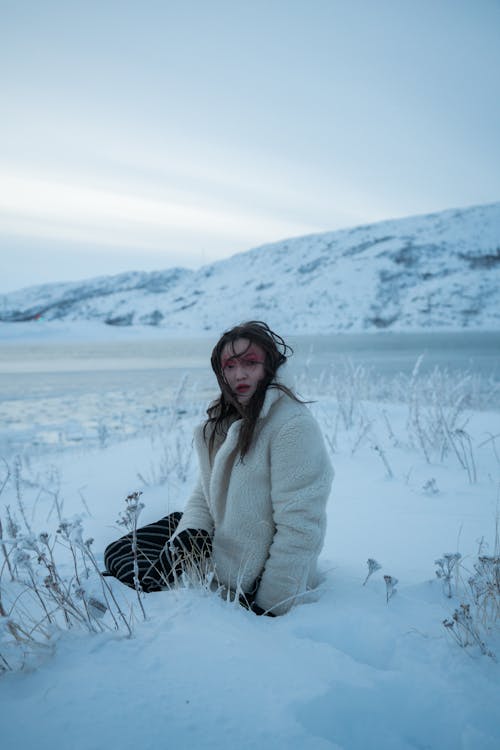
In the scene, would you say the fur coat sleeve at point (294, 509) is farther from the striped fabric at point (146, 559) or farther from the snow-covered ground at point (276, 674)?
the striped fabric at point (146, 559)

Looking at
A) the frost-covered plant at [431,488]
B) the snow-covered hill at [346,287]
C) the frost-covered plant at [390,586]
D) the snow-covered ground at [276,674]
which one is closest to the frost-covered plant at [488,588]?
the snow-covered ground at [276,674]

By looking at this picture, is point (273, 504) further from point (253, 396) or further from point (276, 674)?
point (276, 674)

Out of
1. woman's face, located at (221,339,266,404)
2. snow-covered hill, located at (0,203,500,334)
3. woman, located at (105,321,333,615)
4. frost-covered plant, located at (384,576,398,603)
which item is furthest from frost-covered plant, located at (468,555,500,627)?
snow-covered hill, located at (0,203,500,334)

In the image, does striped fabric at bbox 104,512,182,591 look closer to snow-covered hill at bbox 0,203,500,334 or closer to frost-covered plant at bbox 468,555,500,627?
frost-covered plant at bbox 468,555,500,627

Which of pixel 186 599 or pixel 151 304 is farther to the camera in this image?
pixel 151 304

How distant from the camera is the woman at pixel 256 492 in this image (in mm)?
1737

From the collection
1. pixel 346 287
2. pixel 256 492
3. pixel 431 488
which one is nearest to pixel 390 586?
pixel 256 492

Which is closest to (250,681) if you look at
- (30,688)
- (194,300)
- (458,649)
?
(30,688)

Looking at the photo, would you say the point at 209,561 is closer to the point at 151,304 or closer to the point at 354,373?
the point at 354,373

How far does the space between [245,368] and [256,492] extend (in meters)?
0.53

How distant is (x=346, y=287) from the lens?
77.6 metres

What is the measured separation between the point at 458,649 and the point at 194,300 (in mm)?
96834

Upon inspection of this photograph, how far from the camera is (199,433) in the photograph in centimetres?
213

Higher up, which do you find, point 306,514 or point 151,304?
point 151,304
